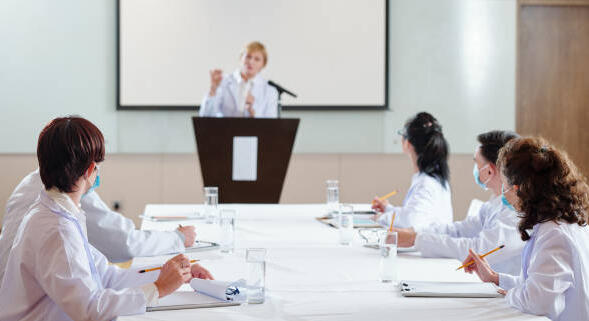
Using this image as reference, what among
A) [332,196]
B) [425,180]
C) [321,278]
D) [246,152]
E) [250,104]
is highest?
[250,104]

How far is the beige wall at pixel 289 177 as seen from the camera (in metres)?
5.50

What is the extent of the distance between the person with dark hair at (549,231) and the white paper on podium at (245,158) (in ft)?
7.07

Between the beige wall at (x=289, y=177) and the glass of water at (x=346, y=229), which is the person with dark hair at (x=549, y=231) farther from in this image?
the beige wall at (x=289, y=177)

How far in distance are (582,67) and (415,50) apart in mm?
1539

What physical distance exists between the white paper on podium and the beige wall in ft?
5.90

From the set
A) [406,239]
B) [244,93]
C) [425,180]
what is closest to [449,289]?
[406,239]

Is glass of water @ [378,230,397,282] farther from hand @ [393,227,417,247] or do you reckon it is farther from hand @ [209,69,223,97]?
hand @ [209,69,223,97]

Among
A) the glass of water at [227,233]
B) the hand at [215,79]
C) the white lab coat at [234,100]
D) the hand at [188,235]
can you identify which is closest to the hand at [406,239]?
the glass of water at [227,233]

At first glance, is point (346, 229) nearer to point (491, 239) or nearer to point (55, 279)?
point (491, 239)

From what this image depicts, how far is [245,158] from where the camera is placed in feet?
12.5

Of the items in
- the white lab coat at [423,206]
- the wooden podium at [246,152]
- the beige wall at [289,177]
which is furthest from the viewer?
the beige wall at [289,177]

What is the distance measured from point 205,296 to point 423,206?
5.16ft

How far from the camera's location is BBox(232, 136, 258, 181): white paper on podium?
3.78 meters

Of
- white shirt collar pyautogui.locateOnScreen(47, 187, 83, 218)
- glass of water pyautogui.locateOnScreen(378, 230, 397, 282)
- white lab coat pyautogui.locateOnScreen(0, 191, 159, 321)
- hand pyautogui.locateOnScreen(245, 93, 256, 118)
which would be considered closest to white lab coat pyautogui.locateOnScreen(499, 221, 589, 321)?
glass of water pyautogui.locateOnScreen(378, 230, 397, 282)
